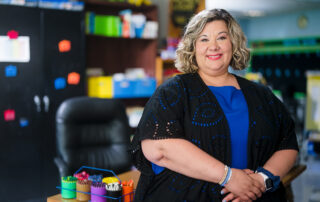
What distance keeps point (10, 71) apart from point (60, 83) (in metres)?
0.52

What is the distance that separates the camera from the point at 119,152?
107 inches

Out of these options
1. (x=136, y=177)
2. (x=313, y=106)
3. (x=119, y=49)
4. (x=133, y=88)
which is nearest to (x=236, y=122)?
(x=136, y=177)

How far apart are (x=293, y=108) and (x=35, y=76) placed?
22.7 ft

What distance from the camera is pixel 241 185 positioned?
1496mm

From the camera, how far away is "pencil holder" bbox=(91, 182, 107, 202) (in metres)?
1.64

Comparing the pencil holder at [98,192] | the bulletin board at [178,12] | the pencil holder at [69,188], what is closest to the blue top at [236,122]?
the pencil holder at [98,192]

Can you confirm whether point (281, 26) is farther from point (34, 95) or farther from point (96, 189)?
point (96, 189)

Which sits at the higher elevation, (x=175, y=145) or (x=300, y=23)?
(x=300, y=23)

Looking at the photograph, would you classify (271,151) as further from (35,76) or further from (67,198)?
(35,76)

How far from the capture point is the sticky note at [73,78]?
4.09 m

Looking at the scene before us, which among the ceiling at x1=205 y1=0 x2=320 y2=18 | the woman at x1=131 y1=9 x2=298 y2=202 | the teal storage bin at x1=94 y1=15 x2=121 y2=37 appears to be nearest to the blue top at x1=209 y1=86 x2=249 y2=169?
the woman at x1=131 y1=9 x2=298 y2=202

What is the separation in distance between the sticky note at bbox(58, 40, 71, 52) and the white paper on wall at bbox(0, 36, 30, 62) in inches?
13.2

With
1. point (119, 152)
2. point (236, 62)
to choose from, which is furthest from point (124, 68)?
point (236, 62)

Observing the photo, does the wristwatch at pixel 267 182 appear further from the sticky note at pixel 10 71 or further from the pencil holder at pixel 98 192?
the sticky note at pixel 10 71
